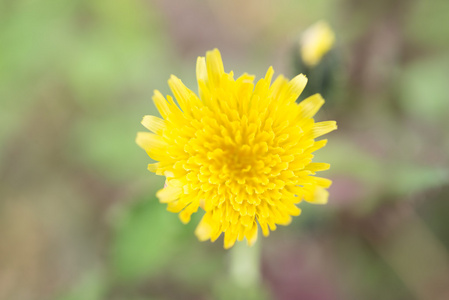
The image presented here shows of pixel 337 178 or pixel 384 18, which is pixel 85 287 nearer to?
pixel 337 178

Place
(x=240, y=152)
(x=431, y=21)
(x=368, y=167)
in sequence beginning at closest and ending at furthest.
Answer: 1. (x=240, y=152)
2. (x=368, y=167)
3. (x=431, y=21)

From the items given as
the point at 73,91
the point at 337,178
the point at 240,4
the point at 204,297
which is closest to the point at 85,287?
the point at 204,297

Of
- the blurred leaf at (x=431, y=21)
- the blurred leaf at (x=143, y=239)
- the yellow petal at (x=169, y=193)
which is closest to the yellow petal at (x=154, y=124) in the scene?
the yellow petal at (x=169, y=193)

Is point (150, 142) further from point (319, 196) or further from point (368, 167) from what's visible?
point (368, 167)

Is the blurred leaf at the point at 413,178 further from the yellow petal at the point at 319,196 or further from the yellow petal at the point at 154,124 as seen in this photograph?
the yellow petal at the point at 154,124

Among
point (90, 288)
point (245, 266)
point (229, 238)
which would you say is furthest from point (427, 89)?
point (90, 288)
